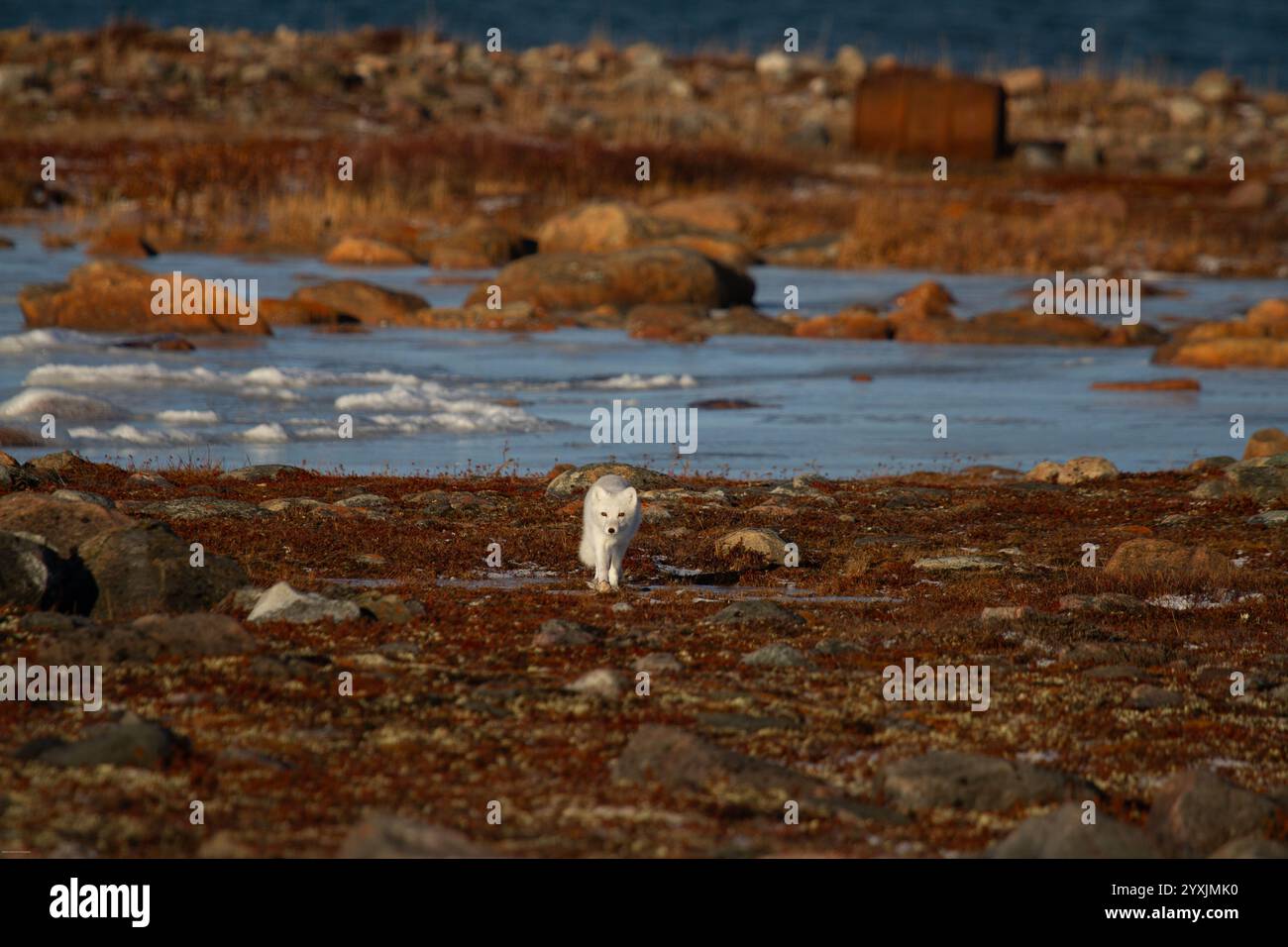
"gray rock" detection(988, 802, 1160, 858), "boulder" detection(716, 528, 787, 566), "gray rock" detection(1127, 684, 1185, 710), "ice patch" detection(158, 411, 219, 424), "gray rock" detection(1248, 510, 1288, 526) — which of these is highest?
"ice patch" detection(158, 411, 219, 424)

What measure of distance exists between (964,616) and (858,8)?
150692 millimetres

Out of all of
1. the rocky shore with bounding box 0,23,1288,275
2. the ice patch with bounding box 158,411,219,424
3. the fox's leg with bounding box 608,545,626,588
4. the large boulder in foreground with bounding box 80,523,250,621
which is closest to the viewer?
the large boulder in foreground with bounding box 80,523,250,621

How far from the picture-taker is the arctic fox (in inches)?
587

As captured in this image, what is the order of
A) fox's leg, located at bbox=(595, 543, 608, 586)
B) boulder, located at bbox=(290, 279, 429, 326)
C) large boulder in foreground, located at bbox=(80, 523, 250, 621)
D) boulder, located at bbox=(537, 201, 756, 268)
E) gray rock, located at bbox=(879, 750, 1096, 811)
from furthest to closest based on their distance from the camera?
1. boulder, located at bbox=(537, 201, 756, 268)
2. boulder, located at bbox=(290, 279, 429, 326)
3. fox's leg, located at bbox=(595, 543, 608, 586)
4. large boulder in foreground, located at bbox=(80, 523, 250, 621)
5. gray rock, located at bbox=(879, 750, 1096, 811)

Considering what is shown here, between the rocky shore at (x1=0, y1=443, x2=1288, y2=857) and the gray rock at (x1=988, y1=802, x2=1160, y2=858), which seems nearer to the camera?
the gray rock at (x1=988, y1=802, x2=1160, y2=858)

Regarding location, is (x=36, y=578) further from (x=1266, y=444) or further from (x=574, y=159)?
(x=574, y=159)

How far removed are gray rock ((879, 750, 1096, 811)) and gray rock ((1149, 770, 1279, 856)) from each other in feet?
2.08

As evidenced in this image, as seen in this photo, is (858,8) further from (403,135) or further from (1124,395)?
(1124,395)

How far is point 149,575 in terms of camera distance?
13.9 m

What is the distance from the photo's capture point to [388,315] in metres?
39.2

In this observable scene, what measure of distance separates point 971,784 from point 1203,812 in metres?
1.27

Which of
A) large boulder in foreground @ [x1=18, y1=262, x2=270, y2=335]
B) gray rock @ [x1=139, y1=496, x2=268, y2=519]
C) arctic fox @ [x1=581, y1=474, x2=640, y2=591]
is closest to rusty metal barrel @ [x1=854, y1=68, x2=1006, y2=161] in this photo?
large boulder in foreground @ [x1=18, y1=262, x2=270, y2=335]

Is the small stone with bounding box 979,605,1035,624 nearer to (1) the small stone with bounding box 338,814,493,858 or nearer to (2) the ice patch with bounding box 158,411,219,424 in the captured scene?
(1) the small stone with bounding box 338,814,493,858

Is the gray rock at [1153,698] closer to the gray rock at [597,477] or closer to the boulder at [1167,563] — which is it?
the boulder at [1167,563]
